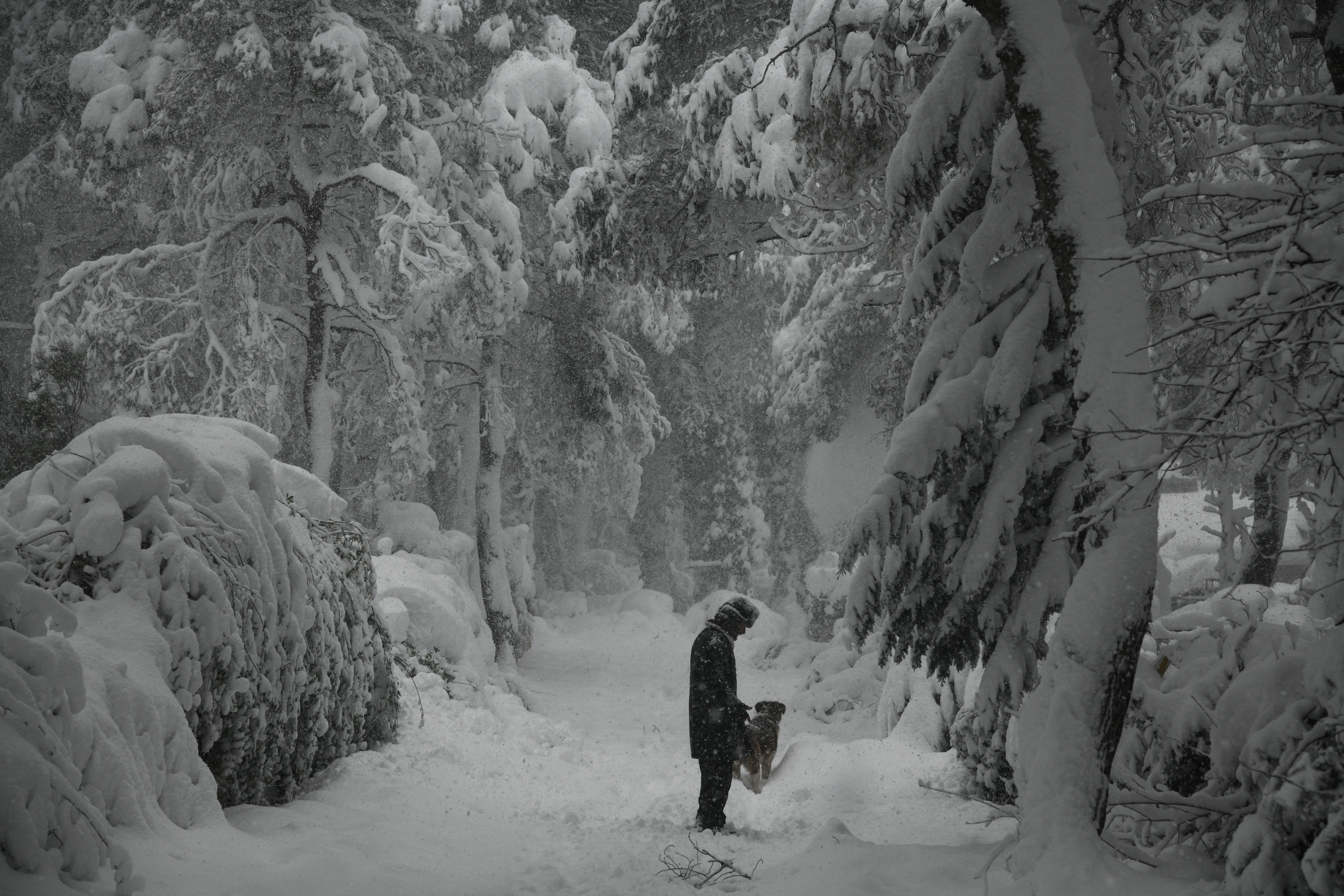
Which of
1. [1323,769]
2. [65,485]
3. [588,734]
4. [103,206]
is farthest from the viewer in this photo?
[103,206]

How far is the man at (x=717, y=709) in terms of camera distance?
6.29m

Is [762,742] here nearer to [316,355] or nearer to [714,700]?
[714,700]

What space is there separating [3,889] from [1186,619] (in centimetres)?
564

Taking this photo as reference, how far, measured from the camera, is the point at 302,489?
8227 millimetres

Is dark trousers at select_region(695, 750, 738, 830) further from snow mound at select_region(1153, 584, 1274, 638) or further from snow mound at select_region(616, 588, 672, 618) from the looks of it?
snow mound at select_region(616, 588, 672, 618)

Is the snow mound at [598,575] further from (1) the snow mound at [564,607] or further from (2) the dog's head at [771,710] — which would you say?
(2) the dog's head at [771,710]

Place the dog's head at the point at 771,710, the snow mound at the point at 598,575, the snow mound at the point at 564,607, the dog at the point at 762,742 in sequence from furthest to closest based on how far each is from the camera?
1. the snow mound at the point at 598,575
2. the snow mound at the point at 564,607
3. the dog's head at the point at 771,710
4. the dog at the point at 762,742

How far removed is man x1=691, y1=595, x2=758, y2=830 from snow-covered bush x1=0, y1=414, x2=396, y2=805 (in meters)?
2.50

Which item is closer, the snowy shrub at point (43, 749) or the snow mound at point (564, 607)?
the snowy shrub at point (43, 749)

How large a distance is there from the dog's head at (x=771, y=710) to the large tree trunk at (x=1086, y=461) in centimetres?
421

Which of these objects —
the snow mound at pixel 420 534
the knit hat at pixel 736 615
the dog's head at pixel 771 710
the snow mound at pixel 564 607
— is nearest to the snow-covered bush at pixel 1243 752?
the knit hat at pixel 736 615

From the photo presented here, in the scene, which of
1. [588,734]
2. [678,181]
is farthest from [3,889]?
[588,734]

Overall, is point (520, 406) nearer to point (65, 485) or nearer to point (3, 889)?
point (65, 485)

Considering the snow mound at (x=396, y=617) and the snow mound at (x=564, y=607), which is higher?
the snow mound at (x=396, y=617)
